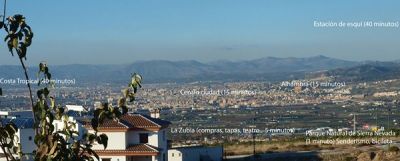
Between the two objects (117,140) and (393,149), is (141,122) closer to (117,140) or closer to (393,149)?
(117,140)

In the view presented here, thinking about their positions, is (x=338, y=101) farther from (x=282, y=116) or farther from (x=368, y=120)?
(x=368, y=120)

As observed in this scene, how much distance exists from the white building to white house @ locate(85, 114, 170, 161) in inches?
82.1

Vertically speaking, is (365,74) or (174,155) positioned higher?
(365,74)

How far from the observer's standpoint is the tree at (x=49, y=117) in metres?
7.08

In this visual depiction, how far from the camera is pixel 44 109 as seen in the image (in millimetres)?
7230

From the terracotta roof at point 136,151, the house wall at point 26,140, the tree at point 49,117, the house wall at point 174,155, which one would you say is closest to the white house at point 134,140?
the terracotta roof at point 136,151

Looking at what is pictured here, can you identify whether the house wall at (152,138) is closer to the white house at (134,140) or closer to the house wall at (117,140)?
the white house at (134,140)

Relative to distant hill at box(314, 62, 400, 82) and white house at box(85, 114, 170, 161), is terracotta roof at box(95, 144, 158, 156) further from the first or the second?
distant hill at box(314, 62, 400, 82)

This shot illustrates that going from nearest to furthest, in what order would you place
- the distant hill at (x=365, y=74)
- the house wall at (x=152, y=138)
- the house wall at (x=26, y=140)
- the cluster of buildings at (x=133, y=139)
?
the house wall at (x=26, y=140) → the cluster of buildings at (x=133, y=139) → the house wall at (x=152, y=138) → the distant hill at (x=365, y=74)

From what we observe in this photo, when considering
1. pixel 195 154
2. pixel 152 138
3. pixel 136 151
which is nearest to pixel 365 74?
pixel 195 154

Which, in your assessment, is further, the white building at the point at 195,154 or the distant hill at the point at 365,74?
the distant hill at the point at 365,74

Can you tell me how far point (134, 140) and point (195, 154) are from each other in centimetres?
495

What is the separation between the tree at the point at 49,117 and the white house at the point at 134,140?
30.2 meters

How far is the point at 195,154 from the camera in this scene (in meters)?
42.7
